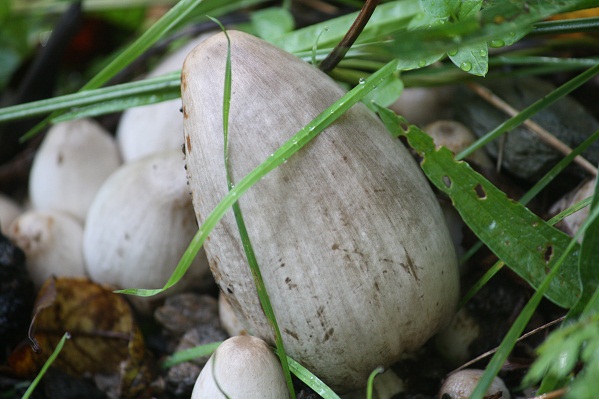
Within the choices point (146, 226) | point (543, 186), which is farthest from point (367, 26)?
point (146, 226)

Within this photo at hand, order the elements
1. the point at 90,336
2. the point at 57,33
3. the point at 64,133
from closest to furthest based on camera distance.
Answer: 1. the point at 90,336
2. the point at 64,133
3. the point at 57,33

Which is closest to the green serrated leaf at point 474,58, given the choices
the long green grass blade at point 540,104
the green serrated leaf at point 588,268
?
the long green grass blade at point 540,104

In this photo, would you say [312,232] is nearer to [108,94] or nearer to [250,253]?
[250,253]

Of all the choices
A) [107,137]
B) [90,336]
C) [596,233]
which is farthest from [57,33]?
[596,233]

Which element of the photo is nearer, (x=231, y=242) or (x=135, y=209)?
(x=231, y=242)

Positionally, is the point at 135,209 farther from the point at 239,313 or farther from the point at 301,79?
the point at 301,79

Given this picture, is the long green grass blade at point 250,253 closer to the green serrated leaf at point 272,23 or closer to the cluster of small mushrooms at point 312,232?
the cluster of small mushrooms at point 312,232

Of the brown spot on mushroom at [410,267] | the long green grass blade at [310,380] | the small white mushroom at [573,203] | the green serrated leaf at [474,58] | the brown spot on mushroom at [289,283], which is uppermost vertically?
the green serrated leaf at [474,58]
